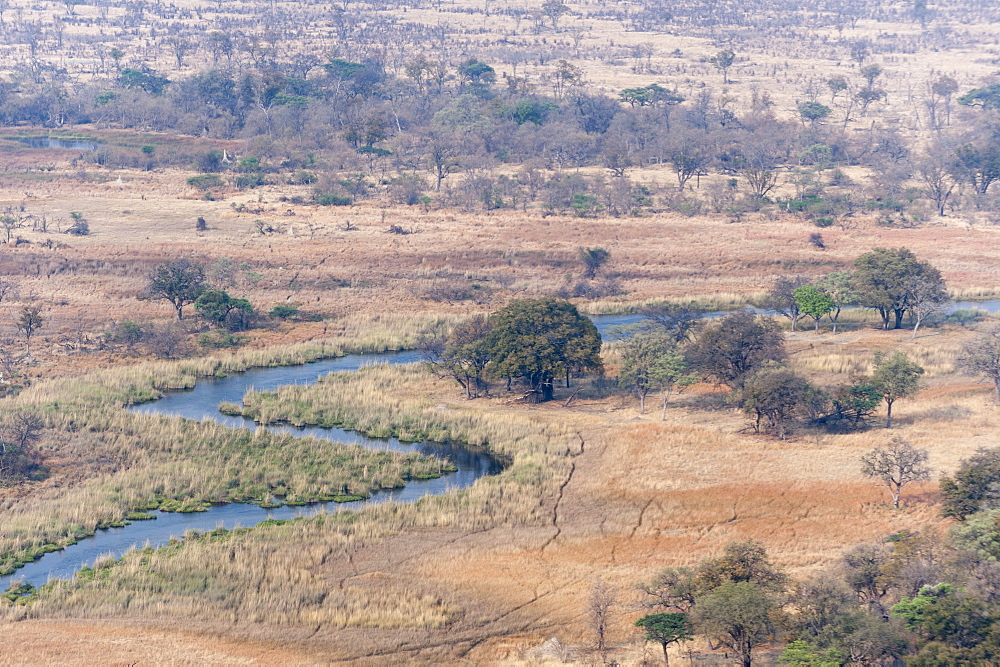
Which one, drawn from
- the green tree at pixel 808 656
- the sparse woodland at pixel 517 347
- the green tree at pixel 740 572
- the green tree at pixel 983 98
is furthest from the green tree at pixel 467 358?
the green tree at pixel 983 98

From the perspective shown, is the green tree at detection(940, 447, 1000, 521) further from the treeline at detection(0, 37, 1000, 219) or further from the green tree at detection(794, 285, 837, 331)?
the treeline at detection(0, 37, 1000, 219)

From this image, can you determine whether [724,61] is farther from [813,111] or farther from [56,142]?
[56,142]

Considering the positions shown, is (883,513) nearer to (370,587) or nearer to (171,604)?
(370,587)

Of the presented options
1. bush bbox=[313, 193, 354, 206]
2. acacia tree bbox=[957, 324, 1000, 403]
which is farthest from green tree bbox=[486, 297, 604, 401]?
bush bbox=[313, 193, 354, 206]

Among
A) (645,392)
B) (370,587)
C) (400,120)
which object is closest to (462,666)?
(370,587)

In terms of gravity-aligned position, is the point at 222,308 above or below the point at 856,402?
below

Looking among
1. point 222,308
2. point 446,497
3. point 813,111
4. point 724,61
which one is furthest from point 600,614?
point 724,61

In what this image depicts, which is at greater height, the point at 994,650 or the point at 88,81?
the point at 88,81
